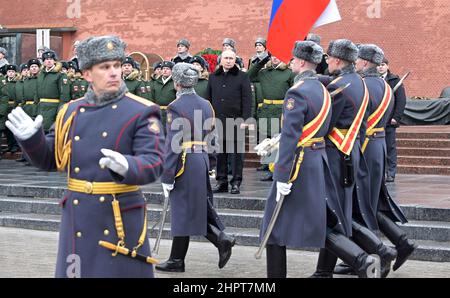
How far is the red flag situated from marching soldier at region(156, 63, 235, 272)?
2.86m

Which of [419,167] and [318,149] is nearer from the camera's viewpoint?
[318,149]

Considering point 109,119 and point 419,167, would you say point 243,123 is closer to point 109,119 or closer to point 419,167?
point 419,167

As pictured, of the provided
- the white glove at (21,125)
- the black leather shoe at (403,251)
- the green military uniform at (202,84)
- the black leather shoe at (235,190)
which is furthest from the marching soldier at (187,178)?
the green military uniform at (202,84)

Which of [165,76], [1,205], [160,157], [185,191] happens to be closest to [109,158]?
[160,157]

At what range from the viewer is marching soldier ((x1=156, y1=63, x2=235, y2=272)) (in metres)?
8.58

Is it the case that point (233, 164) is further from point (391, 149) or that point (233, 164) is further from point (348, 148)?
point (348, 148)

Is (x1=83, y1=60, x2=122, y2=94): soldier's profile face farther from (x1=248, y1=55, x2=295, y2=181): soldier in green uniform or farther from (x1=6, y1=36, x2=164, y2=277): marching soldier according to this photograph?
(x1=248, y1=55, x2=295, y2=181): soldier in green uniform

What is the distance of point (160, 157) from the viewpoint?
15.5ft

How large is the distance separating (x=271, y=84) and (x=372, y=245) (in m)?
6.45

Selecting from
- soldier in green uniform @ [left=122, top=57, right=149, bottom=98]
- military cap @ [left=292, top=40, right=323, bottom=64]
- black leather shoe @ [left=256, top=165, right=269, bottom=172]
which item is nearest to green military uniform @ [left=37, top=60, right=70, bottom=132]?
soldier in green uniform @ [left=122, top=57, right=149, bottom=98]

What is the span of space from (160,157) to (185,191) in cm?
394

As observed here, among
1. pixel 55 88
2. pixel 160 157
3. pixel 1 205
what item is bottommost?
pixel 1 205

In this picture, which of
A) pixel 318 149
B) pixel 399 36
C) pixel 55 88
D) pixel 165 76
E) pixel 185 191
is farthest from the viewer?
pixel 399 36

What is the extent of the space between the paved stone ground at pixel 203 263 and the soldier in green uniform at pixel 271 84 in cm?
398
